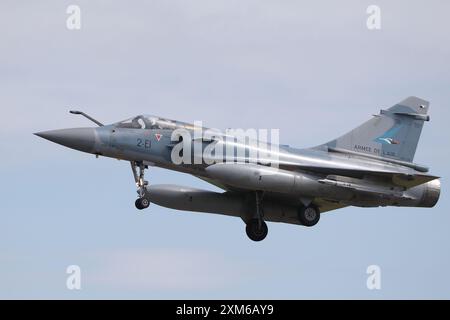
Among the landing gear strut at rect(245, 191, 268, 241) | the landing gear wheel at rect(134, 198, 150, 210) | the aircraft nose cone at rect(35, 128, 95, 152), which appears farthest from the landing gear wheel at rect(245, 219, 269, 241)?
the aircraft nose cone at rect(35, 128, 95, 152)

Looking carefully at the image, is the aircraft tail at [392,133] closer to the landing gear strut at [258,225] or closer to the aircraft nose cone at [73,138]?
the landing gear strut at [258,225]

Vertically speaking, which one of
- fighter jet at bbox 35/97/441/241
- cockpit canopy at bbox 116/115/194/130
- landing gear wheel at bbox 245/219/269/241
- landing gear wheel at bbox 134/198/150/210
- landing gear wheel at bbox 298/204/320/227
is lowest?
landing gear wheel at bbox 245/219/269/241

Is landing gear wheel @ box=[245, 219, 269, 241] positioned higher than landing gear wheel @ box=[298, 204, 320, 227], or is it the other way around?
landing gear wheel @ box=[298, 204, 320, 227]

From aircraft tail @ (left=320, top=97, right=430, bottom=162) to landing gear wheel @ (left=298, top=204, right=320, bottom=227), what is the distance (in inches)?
74.1

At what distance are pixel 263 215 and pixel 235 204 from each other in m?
0.81

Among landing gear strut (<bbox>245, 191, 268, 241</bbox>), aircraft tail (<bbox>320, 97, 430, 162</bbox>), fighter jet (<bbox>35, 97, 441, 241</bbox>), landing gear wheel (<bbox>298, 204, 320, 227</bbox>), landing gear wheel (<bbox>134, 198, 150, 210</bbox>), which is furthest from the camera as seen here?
aircraft tail (<bbox>320, 97, 430, 162</bbox>)

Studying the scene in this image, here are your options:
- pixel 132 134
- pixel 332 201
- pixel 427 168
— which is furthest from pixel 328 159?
pixel 132 134

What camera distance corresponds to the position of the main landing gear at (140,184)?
27047 millimetres

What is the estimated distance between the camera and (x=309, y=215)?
28.8 meters

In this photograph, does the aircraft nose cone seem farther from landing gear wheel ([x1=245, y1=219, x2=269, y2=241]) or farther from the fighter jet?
landing gear wheel ([x1=245, y1=219, x2=269, y2=241])

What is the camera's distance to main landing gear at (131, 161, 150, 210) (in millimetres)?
27047

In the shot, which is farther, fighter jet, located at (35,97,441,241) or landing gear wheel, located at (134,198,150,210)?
fighter jet, located at (35,97,441,241)

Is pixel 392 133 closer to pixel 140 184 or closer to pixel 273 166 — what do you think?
Result: pixel 273 166

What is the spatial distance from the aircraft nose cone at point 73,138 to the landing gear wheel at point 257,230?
16.1ft
